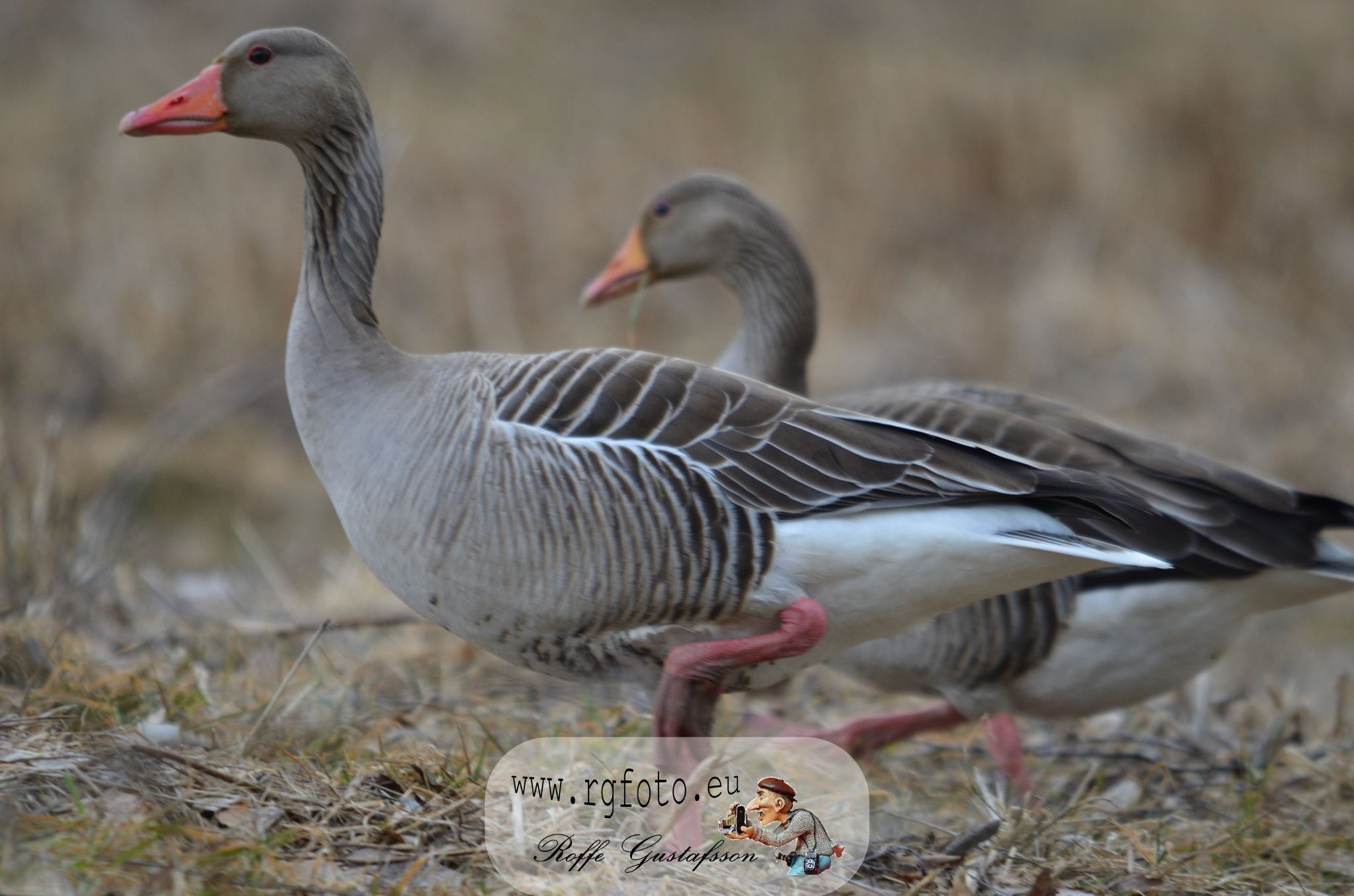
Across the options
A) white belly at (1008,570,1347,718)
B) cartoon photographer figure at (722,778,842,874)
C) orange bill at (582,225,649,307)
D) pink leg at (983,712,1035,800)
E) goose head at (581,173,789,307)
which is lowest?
pink leg at (983,712,1035,800)

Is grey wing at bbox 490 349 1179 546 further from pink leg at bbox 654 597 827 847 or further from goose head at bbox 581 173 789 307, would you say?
goose head at bbox 581 173 789 307

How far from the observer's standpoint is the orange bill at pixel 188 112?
12.1ft

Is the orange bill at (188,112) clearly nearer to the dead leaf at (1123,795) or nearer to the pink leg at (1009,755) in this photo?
the pink leg at (1009,755)

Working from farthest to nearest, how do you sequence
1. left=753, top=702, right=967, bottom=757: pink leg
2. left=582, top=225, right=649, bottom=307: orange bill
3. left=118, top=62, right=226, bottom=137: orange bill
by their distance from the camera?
left=582, top=225, right=649, bottom=307: orange bill, left=753, top=702, right=967, bottom=757: pink leg, left=118, top=62, right=226, bottom=137: orange bill

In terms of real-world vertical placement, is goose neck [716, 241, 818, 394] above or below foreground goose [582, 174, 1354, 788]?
above

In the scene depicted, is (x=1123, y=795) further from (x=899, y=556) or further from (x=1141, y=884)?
(x=899, y=556)

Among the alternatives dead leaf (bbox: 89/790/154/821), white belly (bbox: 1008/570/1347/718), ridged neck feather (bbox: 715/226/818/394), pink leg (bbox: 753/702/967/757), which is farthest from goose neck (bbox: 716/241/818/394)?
dead leaf (bbox: 89/790/154/821)

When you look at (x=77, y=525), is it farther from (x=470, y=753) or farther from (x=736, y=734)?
(x=736, y=734)

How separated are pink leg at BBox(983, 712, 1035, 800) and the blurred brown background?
2.85 metres

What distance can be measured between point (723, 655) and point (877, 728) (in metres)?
1.70

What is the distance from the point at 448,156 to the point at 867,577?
9249 mm

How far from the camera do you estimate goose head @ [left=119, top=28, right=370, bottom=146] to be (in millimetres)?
3717
